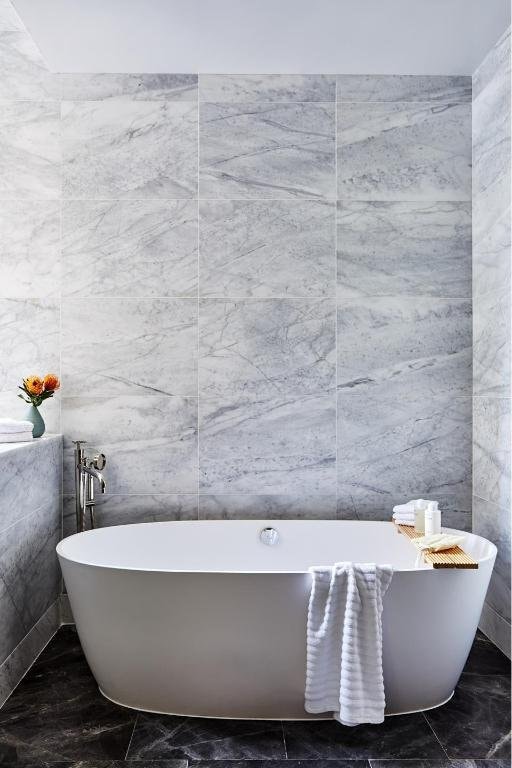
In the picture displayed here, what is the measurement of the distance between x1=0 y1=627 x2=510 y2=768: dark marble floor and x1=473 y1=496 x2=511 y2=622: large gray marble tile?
51cm

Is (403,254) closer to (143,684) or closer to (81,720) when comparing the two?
(143,684)

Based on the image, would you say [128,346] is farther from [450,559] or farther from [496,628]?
[496,628]

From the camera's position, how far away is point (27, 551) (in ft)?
8.79

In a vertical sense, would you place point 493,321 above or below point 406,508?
above

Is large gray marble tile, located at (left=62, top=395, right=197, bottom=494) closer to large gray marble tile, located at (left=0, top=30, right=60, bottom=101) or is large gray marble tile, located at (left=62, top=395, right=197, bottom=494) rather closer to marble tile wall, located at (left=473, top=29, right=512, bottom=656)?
marble tile wall, located at (left=473, top=29, right=512, bottom=656)

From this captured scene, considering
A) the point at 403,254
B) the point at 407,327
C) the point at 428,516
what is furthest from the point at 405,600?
the point at 403,254

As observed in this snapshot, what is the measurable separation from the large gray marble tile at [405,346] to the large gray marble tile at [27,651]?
6.02 feet

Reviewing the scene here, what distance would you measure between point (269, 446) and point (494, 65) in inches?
84.6

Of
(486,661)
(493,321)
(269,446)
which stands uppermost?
(493,321)

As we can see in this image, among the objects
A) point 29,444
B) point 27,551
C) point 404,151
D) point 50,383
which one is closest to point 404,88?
point 404,151

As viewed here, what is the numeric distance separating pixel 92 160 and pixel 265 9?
1127mm

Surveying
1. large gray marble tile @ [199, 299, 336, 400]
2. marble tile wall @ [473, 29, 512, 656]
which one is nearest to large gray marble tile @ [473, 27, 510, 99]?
marble tile wall @ [473, 29, 512, 656]

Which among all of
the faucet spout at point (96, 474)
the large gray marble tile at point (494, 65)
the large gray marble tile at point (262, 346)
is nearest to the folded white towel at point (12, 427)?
the faucet spout at point (96, 474)

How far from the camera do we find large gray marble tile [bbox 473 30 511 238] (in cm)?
280
